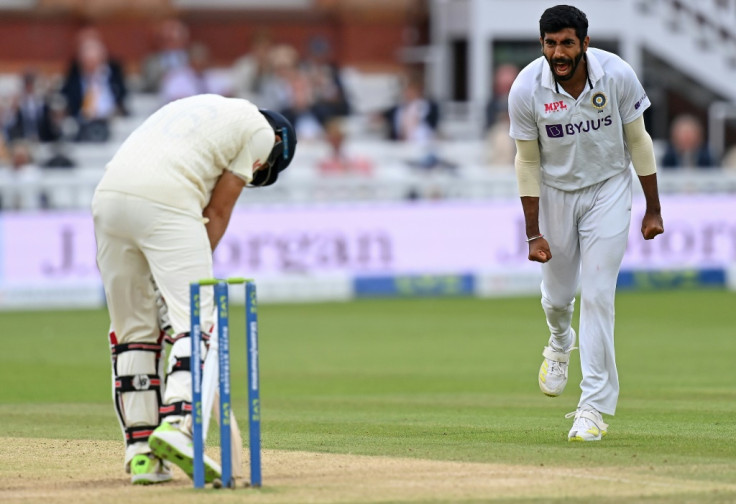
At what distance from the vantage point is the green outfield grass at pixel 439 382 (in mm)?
7751

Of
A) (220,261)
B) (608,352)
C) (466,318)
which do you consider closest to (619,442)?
(608,352)

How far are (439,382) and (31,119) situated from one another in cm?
1176

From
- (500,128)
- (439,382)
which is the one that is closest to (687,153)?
(500,128)

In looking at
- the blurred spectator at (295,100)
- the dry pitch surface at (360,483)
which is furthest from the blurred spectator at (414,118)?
the dry pitch surface at (360,483)

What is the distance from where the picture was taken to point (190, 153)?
6.57 metres

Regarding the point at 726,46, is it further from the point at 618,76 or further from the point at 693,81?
the point at 618,76

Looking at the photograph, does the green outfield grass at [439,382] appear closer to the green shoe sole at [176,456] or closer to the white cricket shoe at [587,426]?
the white cricket shoe at [587,426]

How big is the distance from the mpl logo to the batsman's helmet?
151cm

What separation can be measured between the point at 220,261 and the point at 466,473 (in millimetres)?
12718

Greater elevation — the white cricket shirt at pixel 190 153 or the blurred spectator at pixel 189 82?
the blurred spectator at pixel 189 82

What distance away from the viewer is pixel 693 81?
2920cm

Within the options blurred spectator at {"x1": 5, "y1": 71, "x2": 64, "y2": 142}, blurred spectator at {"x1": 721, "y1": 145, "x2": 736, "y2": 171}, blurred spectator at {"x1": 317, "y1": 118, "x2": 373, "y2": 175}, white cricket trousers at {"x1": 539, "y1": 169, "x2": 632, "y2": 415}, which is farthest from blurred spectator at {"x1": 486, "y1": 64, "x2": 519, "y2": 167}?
white cricket trousers at {"x1": 539, "y1": 169, "x2": 632, "y2": 415}

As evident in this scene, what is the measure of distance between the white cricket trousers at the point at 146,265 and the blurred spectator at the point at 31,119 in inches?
612

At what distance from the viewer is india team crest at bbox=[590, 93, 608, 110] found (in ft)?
25.7
